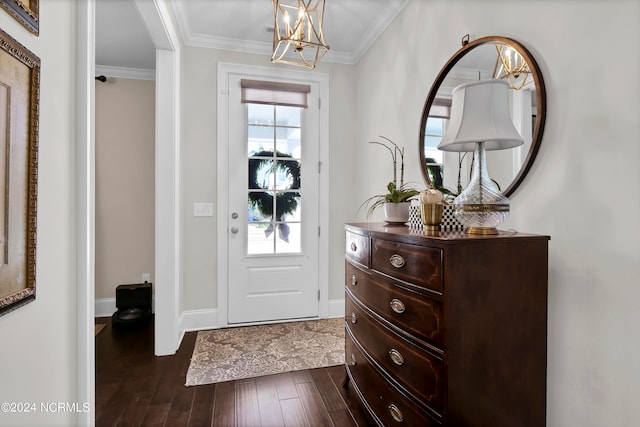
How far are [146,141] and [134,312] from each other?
1.75 m

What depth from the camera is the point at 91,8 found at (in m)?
1.13

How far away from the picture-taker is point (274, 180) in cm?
317

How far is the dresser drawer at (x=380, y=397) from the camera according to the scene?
124 centimetres

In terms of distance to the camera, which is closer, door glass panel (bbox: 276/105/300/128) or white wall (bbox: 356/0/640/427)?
white wall (bbox: 356/0/640/427)

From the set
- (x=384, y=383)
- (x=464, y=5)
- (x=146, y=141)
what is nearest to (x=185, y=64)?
(x=146, y=141)

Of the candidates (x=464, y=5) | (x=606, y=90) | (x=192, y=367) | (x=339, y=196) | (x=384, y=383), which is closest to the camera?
(x=606, y=90)

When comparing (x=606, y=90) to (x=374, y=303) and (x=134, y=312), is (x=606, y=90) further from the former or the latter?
(x=134, y=312)

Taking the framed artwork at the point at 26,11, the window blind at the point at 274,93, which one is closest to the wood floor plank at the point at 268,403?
the framed artwork at the point at 26,11

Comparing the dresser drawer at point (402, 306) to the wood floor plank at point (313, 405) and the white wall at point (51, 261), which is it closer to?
the wood floor plank at point (313, 405)

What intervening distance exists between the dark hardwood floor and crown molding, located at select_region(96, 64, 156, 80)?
8.89ft

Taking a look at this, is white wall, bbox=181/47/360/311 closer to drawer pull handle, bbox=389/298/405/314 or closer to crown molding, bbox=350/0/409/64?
crown molding, bbox=350/0/409/64

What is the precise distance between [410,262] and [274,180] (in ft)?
7.02

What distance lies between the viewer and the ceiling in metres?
2.47

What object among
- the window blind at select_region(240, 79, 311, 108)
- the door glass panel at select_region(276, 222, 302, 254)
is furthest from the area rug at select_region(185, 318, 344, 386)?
the window blind at select_region(240, 79, 311, 108)
